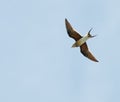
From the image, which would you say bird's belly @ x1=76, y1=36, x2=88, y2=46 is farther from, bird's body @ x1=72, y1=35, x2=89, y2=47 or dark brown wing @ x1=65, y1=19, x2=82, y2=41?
dark brown wing @ x1=65, y1=19, x2=82, y2=41

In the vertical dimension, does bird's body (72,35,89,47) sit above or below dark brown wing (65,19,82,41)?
below

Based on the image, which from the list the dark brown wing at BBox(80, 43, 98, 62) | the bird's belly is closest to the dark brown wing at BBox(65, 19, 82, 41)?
the bird's belly

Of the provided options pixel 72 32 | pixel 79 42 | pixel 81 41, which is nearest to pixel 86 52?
pixel 79 42

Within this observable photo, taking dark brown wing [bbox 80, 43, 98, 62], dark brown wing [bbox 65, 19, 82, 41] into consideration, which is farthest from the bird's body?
dark brown wing [bbox 80, 43, 98, 62]

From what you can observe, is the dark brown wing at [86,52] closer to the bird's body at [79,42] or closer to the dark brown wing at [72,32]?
the bird's body at [79,42]

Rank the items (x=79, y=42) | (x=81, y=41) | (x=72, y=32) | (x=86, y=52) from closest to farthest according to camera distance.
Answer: (x=81, y=41), (x=72, y=32), (x=79, y=42), (x=86, y=52)

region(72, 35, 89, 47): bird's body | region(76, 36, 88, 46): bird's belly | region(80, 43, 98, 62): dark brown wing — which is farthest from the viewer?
region(80, 43, 98, 62): dark brown wing

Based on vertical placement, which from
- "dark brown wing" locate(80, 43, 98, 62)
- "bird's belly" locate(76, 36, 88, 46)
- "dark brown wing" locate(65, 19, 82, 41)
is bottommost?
"dark brown wing" locate(80, 43, 98, 62)

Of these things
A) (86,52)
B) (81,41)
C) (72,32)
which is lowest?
(86,52)

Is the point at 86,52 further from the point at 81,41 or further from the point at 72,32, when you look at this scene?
the point at 72,32

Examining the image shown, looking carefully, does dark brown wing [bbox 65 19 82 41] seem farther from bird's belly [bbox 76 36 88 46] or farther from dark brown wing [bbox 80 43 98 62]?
dark brown wing [bbox 80 43 98 62]

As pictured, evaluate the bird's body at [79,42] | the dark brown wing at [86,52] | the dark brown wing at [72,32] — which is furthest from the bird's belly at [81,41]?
the dark brown wing at [86,52]

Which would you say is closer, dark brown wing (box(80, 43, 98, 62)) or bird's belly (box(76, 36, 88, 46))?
bird's belly (box(76, 36, 88, 46))

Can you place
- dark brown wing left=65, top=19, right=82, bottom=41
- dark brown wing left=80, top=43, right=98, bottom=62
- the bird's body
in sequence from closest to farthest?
the bird's body, dark brown wing left=65, top=19, right=82, bottom=41, dark brown wing left=80, top=43, right=98, bottom=62
